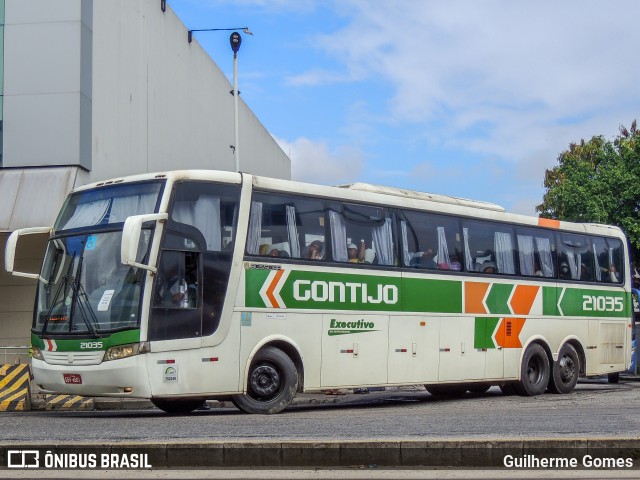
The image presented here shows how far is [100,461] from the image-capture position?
894cm

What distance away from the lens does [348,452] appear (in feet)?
29.6

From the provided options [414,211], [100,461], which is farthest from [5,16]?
[100,461]

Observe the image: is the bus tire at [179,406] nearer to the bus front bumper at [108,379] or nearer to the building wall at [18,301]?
the bus front bumper at [108,379]

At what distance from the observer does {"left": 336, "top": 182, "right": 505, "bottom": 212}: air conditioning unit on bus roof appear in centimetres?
1795

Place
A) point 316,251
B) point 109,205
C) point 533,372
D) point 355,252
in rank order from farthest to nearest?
point 533,372, point 355,252, point 316,251, point 109,205

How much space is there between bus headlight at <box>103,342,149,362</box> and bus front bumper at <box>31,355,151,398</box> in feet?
0.18

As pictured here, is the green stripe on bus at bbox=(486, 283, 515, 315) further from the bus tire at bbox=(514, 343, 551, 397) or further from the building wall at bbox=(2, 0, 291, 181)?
the building wall at bbox=(2, 0, 291, 181)

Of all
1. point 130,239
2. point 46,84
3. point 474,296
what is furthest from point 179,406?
point 46,84

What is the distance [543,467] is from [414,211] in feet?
32.4

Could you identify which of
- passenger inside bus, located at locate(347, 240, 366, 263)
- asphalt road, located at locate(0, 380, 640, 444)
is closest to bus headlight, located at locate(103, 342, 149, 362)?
asphalt road, located at locate(0, 380, 640, 444)

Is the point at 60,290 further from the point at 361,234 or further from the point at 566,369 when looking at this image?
the point at 566,369

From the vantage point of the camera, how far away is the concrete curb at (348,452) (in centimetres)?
899

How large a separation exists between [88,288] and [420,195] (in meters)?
7.24

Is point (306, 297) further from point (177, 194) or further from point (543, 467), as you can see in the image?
point (543, 467)
